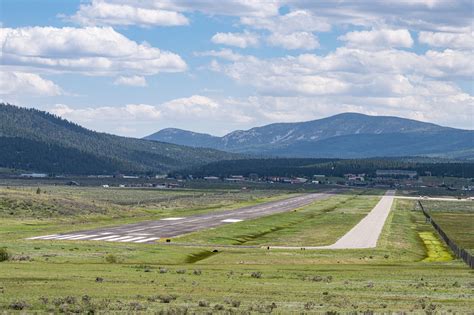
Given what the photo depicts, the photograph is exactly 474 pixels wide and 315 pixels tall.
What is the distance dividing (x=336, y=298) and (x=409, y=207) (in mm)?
155165

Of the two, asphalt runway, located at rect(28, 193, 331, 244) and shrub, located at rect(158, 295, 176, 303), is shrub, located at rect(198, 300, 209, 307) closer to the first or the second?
shrub, located at rect(158, 295, 176, 303)

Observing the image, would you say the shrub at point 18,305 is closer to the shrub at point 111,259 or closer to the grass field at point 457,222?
the shrub at point 111,259

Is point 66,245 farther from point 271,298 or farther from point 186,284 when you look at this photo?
point 271,298

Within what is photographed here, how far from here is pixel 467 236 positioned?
116562mm

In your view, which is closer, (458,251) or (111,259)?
(111,259)

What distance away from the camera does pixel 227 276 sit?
58.3m

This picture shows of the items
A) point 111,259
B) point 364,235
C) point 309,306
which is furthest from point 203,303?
point 364,235

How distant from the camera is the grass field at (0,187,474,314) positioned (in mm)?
42094

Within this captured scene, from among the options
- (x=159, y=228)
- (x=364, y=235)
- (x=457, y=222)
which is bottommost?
(x=364, y=235)

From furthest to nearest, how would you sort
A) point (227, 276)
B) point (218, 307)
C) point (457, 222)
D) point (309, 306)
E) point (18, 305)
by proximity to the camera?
point (457, 222)
point (227, 276)
point (309, 306)
point (218, 307)
point (18, 305)

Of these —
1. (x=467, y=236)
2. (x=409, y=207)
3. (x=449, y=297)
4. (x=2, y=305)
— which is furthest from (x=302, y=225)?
(x=2, y=305)

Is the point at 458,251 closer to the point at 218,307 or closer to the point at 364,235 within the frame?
the point at 364,235

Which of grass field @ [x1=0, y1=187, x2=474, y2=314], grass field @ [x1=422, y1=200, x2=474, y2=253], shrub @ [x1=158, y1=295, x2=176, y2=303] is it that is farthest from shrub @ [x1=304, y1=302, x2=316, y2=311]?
grass field @ [x1=422, y1=200, x2=474, y2=253]

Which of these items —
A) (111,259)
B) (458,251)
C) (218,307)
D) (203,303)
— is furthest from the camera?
(458,251)
